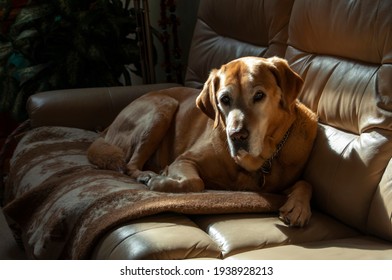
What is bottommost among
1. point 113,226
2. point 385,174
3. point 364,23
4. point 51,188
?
point 51,188

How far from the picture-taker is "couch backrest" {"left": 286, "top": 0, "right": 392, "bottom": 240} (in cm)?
184

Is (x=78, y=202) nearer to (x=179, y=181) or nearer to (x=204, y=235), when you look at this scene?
(x=179, y=181)

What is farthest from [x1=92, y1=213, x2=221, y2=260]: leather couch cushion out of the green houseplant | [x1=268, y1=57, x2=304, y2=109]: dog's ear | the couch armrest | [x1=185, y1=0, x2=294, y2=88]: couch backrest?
the green houseplant

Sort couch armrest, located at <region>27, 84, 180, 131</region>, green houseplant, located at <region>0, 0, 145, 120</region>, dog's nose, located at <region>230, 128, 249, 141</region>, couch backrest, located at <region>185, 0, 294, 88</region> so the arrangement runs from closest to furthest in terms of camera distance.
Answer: dog's nose, located at <region>230, 128, 249, 141</region> < couch backrest, located at <region>185, 0, 294, 88</region> < couch armrest, located at <region>27, 84, 180, 131</region> < green houseplant, located at <region>0, 0, 145, 120</region>

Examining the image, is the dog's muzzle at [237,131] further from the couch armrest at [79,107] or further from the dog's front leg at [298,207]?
the couch armrest at [79,107]

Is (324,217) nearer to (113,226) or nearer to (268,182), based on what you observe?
(268,182)

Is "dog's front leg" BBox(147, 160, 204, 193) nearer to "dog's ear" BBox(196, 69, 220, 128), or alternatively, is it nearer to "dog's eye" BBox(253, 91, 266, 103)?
"dog's ear" BBox(196, 69, 220, 128)

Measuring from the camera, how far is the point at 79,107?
309 centimetres

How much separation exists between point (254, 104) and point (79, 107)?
1.35m

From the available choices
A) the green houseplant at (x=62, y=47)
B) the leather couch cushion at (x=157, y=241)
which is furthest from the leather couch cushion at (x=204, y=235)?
the green houseplant at (x=62, y=47)

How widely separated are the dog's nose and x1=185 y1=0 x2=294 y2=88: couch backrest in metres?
0.67

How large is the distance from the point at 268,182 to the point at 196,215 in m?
0.35
